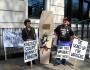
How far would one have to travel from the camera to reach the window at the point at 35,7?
1427 centimetres

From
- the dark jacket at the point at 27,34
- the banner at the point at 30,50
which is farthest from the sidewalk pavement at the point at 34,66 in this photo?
the dark jacket at the point at 27,34

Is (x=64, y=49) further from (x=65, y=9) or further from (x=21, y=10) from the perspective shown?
(x=65, y=9)

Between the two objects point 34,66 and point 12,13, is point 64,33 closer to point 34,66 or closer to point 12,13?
point 34,66

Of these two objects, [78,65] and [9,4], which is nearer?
[78,65]

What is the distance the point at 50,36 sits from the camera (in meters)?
10.8

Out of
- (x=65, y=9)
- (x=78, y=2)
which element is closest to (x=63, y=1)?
(x=65, y=9)

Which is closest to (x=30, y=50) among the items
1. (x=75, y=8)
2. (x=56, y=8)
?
(x=56, y=8)

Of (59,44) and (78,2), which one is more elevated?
(78,2)

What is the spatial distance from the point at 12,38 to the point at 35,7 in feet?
12.1

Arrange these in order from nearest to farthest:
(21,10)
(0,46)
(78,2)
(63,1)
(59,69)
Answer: (59,69)
(0,46)
(21,10)
(63,1)
(78,2)

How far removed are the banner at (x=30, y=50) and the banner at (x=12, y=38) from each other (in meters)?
1.40

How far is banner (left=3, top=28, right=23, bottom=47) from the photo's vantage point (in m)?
11.3

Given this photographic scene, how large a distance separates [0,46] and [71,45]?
325 cm

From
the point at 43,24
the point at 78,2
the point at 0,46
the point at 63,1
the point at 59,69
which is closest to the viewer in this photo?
the point at 59,69
